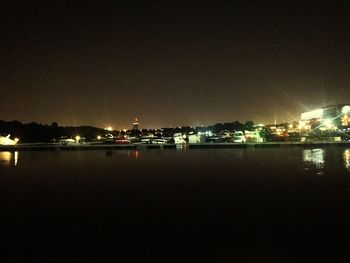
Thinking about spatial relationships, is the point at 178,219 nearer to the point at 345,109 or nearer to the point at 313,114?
the point at 345,109

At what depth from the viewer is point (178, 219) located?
5.84 metres

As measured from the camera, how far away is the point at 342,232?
4.93m

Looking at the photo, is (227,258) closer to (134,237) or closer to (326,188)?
(134,237)

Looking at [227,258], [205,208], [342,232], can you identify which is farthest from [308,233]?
[205,208]

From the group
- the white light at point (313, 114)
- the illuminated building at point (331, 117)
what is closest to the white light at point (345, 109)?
the illuminated building at point (331, 117)

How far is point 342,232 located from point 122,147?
23055 millimetres

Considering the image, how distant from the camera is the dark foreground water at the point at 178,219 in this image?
433 cm

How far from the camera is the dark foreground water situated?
14.2 ft

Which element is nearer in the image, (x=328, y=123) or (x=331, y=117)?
(x=328, y=123)

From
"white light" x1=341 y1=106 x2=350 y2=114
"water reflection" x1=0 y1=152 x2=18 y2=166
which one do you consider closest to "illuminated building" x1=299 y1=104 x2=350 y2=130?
"white light" x1=341 y1=106 x2=350 y2=114

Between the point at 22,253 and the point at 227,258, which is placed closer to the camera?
the point at 227,258

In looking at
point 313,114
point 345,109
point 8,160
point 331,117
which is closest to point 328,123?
point 345,109

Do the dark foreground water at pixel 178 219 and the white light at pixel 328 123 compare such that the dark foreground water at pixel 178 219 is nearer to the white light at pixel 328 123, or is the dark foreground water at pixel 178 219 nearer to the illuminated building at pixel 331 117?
the white light at pixel 328 123

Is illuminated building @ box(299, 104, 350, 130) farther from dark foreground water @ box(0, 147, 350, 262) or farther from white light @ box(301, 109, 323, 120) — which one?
dark foreground water @ box(0, 147, 350, 262)
